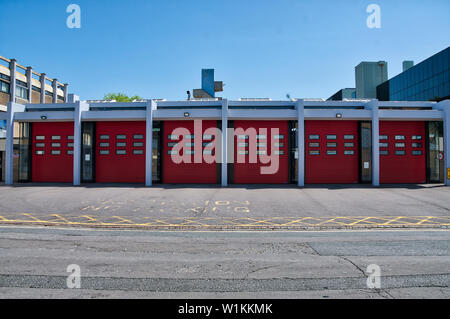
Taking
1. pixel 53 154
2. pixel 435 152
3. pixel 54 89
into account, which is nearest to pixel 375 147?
pixel 435 152

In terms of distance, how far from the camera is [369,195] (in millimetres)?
13930

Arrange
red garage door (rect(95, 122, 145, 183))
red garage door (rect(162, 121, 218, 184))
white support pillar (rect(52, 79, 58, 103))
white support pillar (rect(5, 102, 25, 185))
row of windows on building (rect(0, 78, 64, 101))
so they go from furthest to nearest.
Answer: white support pillar (rect(52, 79, 58, 103)) → row of windows on building (rect(0, 78, 64, 101)) → red garage door (rect(95, 122, 145, 183)) → red garage door (rect(162, 121, 218, 184)) → white support pillar (rect(5, 102, 25, 185))

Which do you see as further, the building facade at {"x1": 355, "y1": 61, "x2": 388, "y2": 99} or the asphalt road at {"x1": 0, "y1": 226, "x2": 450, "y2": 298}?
the building facade at {"x1": 355, "y1": 61, "x2": 388, "y2": 99}

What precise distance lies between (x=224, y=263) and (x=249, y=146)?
14236 millimetres

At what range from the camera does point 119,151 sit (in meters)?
19.5

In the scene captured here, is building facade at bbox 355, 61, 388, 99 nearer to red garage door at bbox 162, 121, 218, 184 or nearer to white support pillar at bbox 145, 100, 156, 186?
red garage door at bbox 162, 121, 218, 184

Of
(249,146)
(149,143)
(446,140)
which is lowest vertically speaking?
(249,146)

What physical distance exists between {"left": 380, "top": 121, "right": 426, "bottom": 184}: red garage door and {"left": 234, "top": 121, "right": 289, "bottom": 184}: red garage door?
24.1 feet

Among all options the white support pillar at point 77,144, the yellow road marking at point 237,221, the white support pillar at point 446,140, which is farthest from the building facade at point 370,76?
the white support pillar at point 77,144

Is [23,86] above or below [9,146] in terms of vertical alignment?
above

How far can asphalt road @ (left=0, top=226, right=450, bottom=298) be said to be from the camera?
3.99m

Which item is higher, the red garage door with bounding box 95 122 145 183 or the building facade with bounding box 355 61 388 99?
the building facade with bounding box 355 61 388 99

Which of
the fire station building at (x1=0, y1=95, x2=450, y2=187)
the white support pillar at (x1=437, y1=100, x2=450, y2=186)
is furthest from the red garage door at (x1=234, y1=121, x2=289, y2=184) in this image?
the white support pillar at (x1=437, y1=100, x2=450, y2=186)

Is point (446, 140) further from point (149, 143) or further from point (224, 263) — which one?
point (149, 143)
